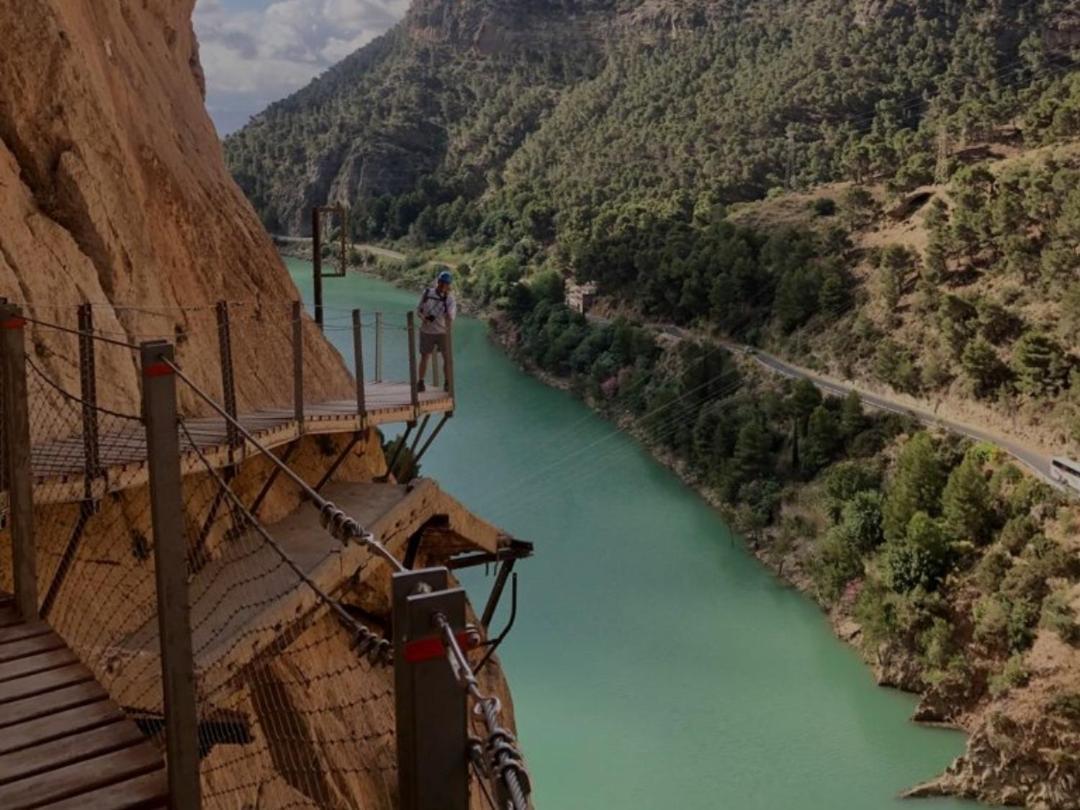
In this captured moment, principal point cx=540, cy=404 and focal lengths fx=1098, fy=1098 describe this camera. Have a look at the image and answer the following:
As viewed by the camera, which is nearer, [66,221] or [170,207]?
[66,221]

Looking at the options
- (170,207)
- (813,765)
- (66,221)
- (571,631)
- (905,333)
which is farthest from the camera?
(905,333)

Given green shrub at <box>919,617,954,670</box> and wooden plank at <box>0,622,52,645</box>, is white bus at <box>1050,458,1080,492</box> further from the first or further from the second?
wooden plank at <box>0,622,52,645</box>

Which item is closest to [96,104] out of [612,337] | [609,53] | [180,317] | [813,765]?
[180,317]

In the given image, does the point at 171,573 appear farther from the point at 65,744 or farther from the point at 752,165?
the point at 752,165

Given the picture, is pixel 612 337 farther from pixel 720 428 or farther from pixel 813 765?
pixel 813 765

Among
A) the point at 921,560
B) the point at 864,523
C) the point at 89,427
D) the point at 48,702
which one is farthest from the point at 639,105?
the point at 48,702
